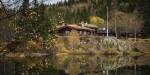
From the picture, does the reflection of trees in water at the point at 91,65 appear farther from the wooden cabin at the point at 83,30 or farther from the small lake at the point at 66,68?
the wooden cabin at the point at 83,30

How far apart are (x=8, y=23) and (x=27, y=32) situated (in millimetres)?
207

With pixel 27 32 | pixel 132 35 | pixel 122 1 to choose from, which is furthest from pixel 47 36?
pixel 132 35

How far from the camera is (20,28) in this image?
11.5 feet

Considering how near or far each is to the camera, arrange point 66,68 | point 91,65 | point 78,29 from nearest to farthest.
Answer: point 66,68 < point 91,65 < point 78,29

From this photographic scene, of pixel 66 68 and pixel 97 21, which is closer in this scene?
pixel 66 68

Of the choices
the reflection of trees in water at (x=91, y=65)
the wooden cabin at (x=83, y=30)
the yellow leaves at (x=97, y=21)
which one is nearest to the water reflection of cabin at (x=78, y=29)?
the wooden cabin at (x=83, y=30)

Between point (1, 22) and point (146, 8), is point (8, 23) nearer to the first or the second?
point (1, 22)

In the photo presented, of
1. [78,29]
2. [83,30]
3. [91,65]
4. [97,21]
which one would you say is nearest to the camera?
[91,65]

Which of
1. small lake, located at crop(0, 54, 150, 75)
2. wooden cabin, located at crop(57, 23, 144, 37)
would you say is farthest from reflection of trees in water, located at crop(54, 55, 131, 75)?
wooden cabin, located at crop(57, 23, 144, 37)

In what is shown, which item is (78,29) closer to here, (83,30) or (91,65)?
(83,30)

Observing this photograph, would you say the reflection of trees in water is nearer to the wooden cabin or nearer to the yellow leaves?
the wooden cabin

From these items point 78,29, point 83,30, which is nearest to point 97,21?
point 83,30

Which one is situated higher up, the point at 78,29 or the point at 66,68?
the point at 66,68

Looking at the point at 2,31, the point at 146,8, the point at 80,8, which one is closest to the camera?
the point at 2,31
